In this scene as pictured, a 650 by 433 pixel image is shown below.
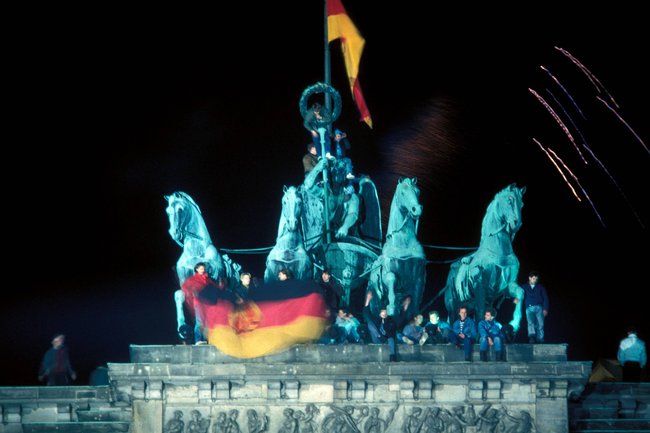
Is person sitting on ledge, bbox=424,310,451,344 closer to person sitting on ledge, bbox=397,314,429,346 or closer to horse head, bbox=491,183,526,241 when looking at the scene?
person sitting on ledge, bbox=397,314,429,346

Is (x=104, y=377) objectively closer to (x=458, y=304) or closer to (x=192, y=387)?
(x=192, y=387)

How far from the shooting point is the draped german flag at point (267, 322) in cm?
3388

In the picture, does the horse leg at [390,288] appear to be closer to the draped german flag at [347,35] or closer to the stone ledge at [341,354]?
the stone ledge at [341,354]

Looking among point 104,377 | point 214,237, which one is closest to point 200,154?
point 214,237

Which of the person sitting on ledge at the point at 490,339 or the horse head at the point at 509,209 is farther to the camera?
the horse head at the point at 509,209

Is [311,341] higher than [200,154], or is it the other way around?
[200,154]

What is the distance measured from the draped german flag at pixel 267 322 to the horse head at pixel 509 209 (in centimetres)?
468

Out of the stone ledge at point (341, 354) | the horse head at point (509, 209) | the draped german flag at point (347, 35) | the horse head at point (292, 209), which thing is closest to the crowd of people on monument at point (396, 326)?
the stone ledge at point (341, 354)

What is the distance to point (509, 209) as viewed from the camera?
1428 inches

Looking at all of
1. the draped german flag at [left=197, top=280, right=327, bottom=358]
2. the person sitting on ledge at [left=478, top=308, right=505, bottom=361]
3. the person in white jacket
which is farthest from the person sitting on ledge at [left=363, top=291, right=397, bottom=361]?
the person in white jacket

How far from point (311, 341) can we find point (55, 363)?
5.56m

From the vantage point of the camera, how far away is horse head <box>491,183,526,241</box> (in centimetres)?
3625

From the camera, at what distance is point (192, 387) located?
34.2 metres

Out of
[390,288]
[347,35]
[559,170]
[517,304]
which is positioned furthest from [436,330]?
[559,170]
